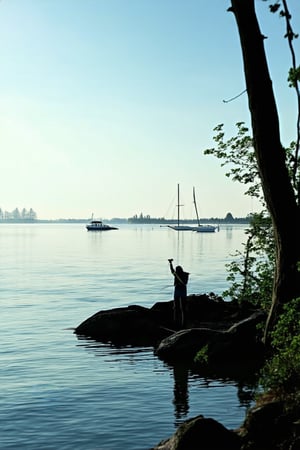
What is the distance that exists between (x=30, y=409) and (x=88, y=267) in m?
53.8

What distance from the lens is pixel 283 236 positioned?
12.2 m

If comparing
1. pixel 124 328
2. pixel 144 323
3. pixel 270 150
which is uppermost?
pixel 270 150

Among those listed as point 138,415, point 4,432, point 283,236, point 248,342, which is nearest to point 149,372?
point 248,342

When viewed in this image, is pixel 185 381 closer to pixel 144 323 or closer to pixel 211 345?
pixel 211 345

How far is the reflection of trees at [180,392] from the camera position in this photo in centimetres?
1472

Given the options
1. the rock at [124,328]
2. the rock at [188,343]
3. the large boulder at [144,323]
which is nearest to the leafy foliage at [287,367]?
the rock at [188,343]

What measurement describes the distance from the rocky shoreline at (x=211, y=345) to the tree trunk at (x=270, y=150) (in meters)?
2.75

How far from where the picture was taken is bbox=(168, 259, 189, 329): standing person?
2416 centimetres

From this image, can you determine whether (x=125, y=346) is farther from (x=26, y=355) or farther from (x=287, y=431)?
(x=287, y=431)

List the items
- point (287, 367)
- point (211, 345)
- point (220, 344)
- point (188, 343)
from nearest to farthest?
point (287, 367)
point (211, 345)
point (220, 344)
point (188, 343)

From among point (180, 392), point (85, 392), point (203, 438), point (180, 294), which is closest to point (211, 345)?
point (180, 392)

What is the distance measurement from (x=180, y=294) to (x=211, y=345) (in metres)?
5.23

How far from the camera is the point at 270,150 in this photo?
12.0 meters

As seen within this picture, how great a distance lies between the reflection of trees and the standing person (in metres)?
4.95
